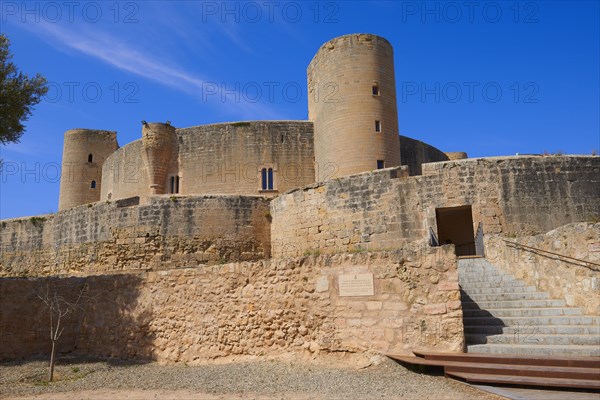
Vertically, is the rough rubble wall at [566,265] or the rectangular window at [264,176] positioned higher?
the rectangular window at [264,176]

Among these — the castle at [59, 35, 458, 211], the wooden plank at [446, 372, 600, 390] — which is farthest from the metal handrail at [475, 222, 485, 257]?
the castle at [59, 35, 458, 211]

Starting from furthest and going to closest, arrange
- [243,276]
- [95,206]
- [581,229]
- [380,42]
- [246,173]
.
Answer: [246,173]
[380,42]
[95,206]
[243,276]
[581,229]

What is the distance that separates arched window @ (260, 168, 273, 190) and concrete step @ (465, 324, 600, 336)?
17.3m

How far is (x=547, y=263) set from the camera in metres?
9.66

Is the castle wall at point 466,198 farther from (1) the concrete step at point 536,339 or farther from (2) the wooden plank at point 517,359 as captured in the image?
(2) the wooden plank at point 517,359

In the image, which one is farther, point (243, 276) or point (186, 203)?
point (186, 203)

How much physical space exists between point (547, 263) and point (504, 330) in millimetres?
2267

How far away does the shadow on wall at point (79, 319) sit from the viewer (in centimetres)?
1110

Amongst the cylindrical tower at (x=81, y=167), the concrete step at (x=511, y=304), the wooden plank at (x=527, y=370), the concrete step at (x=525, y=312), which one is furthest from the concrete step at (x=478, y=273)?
the cylindrical tower at (x=81, y=167)

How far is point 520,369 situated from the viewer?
6.73 metres

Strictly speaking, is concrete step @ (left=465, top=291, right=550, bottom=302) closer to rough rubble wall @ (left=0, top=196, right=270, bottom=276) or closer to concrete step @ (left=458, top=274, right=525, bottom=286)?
concrete step @ (left=458, top=274, right=525, bottom=286)

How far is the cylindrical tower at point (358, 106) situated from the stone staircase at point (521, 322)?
1135 centimetres

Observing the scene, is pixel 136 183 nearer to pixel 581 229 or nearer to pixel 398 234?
pixel 398 234

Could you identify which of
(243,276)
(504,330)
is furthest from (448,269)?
(243,276)
